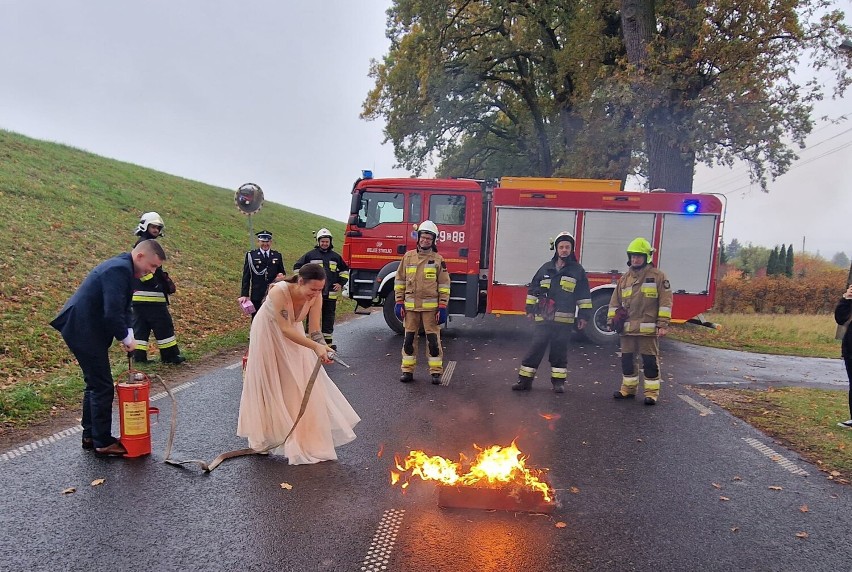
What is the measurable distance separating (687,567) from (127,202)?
2073 centimetres

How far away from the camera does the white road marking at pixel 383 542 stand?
9.51ft

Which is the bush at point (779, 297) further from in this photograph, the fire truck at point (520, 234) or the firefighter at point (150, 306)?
the firefighter at point (150, 306)

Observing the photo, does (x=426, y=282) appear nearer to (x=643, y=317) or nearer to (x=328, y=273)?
(x=328, y=273)

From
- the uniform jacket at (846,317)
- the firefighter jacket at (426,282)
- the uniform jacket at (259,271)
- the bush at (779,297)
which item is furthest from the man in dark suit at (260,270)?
the bush at (779,297)

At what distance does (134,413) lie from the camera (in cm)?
422

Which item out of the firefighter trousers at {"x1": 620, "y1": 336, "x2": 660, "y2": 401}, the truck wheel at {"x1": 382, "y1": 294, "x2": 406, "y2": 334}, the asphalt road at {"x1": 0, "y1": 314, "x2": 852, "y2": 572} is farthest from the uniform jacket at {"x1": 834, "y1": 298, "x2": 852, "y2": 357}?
the truck wheel at {"x1": 382, "y1": 294, "x2": 406, "y2": 334}

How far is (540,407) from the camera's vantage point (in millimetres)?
6055

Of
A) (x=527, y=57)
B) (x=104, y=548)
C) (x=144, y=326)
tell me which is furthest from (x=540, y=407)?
(x=527, y=57)

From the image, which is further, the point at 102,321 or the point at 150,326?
the point at 150,326

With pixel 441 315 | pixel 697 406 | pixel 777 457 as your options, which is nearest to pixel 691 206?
pixel 697 406

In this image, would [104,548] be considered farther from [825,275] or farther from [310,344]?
[825,275]

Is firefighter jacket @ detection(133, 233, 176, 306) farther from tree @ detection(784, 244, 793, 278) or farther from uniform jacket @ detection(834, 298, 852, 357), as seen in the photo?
tree @ detection(784, 244, 793, 278)

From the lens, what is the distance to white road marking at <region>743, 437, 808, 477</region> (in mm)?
4359

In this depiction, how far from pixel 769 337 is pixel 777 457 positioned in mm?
10127
